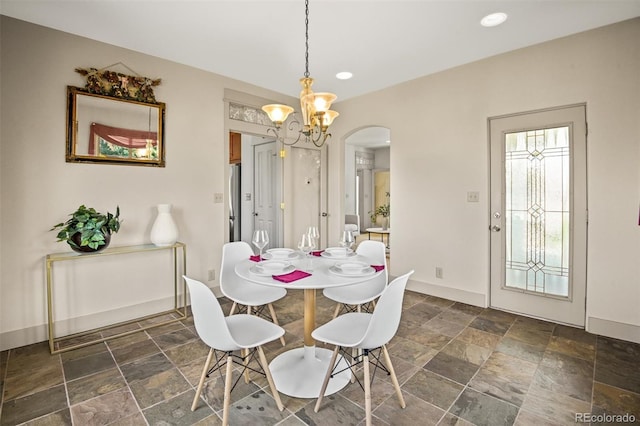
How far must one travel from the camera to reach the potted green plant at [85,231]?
2.63 m

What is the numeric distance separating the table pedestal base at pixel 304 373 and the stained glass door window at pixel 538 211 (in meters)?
2.29

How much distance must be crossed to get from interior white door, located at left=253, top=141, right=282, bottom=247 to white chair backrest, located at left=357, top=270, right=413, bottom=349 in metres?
3.27

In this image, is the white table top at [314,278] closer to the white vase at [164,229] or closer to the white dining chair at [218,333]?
the white dining chair at [218,333]

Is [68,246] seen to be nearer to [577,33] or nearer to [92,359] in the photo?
[92,359]

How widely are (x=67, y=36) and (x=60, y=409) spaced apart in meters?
3.02

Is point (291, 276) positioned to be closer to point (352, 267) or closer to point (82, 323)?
point (352, 267)

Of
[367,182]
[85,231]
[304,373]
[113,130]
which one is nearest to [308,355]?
[304,373]

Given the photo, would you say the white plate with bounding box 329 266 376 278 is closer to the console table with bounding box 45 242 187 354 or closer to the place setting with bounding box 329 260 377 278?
the place setting with bounding box 329 260 377 278

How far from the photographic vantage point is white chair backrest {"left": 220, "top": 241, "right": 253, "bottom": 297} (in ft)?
8.72

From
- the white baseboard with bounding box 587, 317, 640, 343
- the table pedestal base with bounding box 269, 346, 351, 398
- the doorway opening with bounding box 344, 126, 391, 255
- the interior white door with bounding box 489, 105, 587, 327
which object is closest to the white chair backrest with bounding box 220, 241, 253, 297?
the table pedestal base with bounding box 269, 346, 351, 398

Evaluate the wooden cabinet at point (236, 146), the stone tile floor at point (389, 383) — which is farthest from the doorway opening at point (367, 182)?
the stone tile floor at point (389, 383)

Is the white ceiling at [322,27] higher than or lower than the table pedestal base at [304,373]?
higher

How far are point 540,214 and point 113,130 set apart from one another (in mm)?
4359

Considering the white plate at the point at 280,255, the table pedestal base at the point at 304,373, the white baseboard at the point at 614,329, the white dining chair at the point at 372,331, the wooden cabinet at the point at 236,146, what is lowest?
the table pedestal base at the point at 304,373
